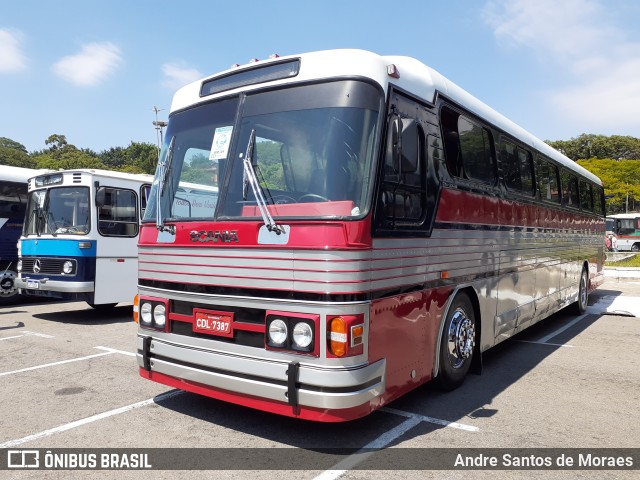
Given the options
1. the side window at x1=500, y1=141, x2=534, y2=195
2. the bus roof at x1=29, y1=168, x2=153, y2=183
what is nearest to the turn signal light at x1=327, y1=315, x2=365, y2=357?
the side window at x1=500, y1=141, x2=534, y2=195

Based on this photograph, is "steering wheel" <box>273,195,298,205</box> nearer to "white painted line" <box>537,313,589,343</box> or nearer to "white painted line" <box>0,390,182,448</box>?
"white painted line" <box>0,390,182,448</box>

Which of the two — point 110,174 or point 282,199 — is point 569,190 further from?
point 110,174

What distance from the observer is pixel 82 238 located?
9641 millimetres

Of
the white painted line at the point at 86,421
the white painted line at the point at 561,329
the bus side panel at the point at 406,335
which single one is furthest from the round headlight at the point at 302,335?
the white painted line at the point at 561,329

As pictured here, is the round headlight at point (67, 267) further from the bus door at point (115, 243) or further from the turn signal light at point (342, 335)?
the turn signal light at point (342, 335)

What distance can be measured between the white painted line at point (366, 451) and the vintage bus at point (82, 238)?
7.28m

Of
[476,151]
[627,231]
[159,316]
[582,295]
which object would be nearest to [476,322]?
[476,151]

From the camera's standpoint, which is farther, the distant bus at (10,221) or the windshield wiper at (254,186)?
the distant bus at (10,221)

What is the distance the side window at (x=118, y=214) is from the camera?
9969mm

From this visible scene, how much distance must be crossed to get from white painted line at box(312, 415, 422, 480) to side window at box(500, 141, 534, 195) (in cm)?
348

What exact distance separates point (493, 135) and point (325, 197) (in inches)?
133

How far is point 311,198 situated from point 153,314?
6.40ft

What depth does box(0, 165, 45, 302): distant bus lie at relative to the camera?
12.4m

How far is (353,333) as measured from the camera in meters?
3.59
